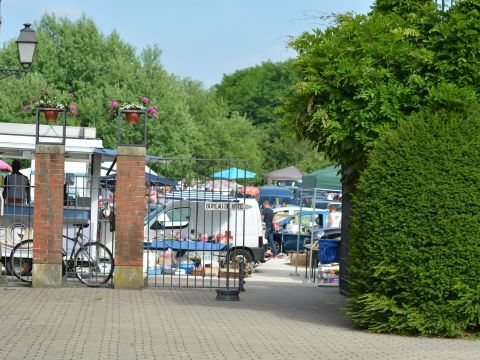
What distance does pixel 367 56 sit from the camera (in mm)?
14703

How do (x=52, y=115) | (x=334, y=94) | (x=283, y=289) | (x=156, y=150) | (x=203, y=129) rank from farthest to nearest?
(x=203, y=129), (x=156, y=150), (x=283, y=289), (x=52, y=115), (x=334, y=94)

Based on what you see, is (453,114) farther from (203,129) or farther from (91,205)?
(203,129)

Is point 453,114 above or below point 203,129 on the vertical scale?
below

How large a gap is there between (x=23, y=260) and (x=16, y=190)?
1331 millimetres

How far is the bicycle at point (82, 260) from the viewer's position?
63.4 ft

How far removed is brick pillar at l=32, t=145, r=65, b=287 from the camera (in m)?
18.9

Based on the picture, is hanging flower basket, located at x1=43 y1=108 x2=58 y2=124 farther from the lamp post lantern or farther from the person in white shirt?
the person in white shirt

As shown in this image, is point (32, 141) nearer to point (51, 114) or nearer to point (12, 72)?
point (51, 114)

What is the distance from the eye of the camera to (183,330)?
13.6 metres

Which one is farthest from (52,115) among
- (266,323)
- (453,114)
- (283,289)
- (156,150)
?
(156,150)

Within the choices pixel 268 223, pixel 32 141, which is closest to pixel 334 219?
pixel 268 223

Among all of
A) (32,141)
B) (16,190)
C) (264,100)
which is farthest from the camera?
(264,100)

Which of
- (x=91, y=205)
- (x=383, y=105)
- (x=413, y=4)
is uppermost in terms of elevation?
(x=413, y=4)

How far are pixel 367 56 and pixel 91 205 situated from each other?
825 centimetres
